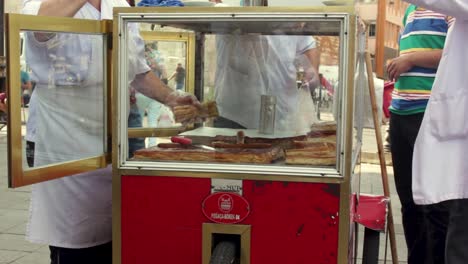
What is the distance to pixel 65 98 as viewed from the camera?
2.53 m

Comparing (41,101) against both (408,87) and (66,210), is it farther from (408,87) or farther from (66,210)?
(408,87)

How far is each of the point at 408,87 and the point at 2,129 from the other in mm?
11084

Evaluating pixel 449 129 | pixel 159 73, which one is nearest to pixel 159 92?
pixel 159 73

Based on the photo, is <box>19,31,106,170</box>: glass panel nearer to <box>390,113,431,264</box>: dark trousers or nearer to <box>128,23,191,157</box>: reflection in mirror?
<box>128,23,191,157</box>: reflection in mirror

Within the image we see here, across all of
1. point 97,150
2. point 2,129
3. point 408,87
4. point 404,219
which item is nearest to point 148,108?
point 97,150

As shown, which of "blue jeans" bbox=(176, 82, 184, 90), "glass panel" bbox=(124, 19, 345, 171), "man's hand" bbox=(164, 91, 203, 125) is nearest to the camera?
"glass panel" bbox=(124, 19, 345, 171)

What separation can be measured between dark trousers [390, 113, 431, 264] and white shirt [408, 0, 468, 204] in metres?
1.33

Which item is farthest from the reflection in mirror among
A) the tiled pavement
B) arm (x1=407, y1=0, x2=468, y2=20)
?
the tiled pavement

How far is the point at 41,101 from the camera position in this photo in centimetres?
251

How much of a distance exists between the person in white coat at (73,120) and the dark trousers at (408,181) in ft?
4.26

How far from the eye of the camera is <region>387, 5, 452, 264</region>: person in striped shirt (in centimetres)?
330

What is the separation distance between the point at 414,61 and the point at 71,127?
180 centimetres

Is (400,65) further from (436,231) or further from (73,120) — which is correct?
(73,120)

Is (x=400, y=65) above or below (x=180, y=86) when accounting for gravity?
above
